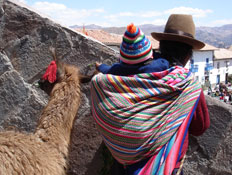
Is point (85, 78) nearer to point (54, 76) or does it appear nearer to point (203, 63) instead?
point (54, 76)

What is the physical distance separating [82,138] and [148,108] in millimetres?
1374

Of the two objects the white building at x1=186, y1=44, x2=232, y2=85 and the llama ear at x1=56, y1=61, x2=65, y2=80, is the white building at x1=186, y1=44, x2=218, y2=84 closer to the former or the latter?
the white building at x1=186, y1=44, x2=232, y2=85

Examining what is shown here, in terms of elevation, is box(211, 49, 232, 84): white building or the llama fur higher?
the llama fur

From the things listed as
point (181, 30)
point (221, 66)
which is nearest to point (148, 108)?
point (181, 30)

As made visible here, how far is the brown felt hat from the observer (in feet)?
5.57

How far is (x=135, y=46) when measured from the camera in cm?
152

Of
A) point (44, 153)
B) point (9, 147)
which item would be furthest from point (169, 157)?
point (9, 147)

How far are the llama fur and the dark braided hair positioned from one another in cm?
97

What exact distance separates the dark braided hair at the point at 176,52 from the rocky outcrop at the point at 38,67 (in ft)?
3.08

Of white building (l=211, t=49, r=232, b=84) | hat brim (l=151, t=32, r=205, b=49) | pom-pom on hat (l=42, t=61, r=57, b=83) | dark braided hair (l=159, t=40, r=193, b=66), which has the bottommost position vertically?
white building (l=211, t=49, r=232, b=84)

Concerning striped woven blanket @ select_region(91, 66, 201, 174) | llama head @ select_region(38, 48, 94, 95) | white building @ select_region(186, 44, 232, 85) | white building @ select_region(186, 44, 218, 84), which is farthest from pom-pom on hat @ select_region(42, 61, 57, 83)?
white building @ select_region(186, 44, 218, 84)

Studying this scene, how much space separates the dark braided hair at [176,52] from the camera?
68.1 inches

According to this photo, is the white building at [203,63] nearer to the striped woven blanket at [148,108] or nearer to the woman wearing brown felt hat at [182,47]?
the woman wearing brown felt hat at [182,47]

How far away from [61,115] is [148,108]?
95 centimetres
